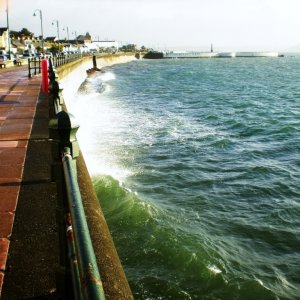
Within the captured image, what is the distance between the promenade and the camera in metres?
2.91

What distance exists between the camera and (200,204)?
8.63 metres

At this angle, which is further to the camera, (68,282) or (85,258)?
(68,282)

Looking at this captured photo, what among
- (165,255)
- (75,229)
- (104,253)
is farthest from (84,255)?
(165,255)

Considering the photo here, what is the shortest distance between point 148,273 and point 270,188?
5.14 meters

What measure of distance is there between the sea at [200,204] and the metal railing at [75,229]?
3.20 meters

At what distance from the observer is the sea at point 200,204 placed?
584 centimetres

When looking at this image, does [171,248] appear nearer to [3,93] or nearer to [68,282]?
[68,282]

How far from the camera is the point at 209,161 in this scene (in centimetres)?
1202

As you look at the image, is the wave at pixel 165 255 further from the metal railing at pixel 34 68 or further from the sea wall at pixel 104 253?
the metal railing at pixel 34 68

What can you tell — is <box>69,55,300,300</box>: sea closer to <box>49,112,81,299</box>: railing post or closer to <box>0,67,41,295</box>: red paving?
<box>0,67,41,295</box>: red paving

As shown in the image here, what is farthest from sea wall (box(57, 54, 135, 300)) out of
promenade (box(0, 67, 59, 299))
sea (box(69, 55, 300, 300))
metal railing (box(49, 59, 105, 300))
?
sea (box(69, 55, 300, 300))

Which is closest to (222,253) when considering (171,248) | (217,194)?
(171,248)

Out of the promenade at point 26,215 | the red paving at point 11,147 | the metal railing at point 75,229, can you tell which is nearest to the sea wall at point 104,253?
the promenade at point 26,215

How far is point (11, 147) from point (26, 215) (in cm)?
291
